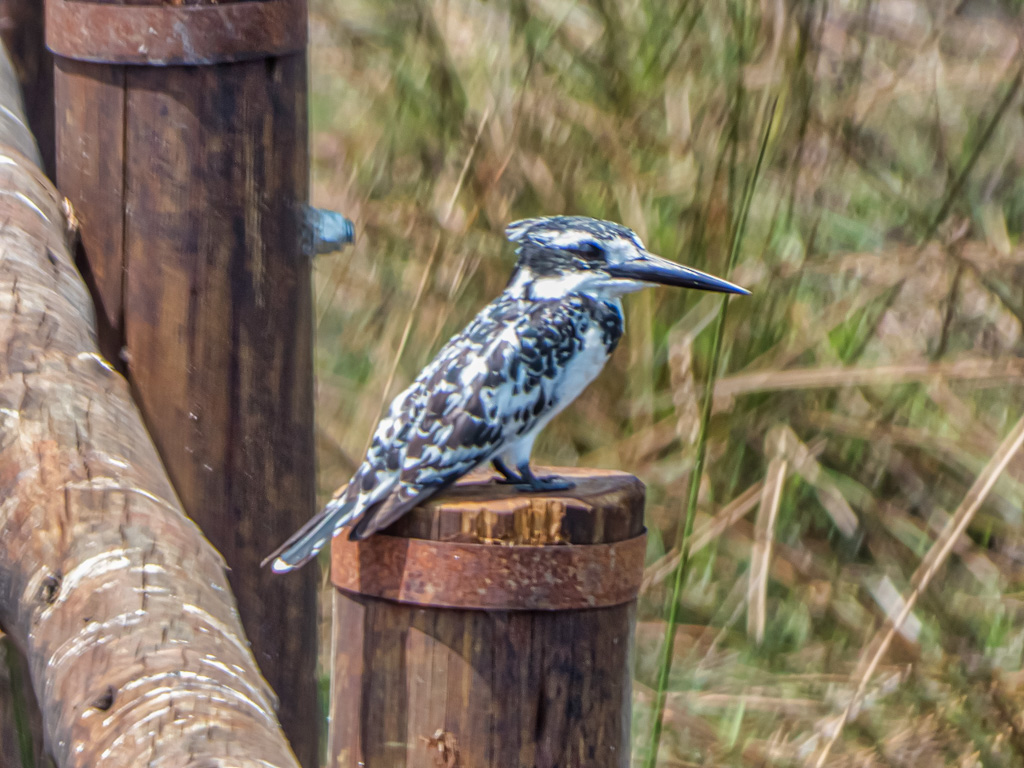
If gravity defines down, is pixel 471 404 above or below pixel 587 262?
below

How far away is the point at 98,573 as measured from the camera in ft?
3.76

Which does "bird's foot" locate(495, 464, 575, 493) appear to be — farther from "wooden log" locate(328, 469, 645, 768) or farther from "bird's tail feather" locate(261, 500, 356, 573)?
"bird's tail feather" locate(261, 500, 356, 573)

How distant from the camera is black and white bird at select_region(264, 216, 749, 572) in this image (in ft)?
5.70

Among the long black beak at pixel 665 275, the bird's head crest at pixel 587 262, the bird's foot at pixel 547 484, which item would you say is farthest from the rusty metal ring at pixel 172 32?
the bird's foot at pixel 547 484

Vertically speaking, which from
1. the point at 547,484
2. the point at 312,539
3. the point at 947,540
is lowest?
the point at 947,540

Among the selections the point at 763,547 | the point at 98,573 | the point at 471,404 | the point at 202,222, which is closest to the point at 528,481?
the point at 471,404

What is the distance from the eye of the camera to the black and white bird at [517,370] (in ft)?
5.70

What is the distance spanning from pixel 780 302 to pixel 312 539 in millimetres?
1823

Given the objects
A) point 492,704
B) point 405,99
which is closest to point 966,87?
point 405,99

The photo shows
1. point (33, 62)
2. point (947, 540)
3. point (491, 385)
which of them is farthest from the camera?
point (947, 540)

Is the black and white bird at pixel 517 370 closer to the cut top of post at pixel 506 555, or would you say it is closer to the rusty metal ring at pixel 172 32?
the cut top of post at pixel 506 555

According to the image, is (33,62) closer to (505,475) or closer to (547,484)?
(505,475)

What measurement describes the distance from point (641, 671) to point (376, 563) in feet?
6.63

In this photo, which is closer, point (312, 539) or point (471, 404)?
point (312, 539)
